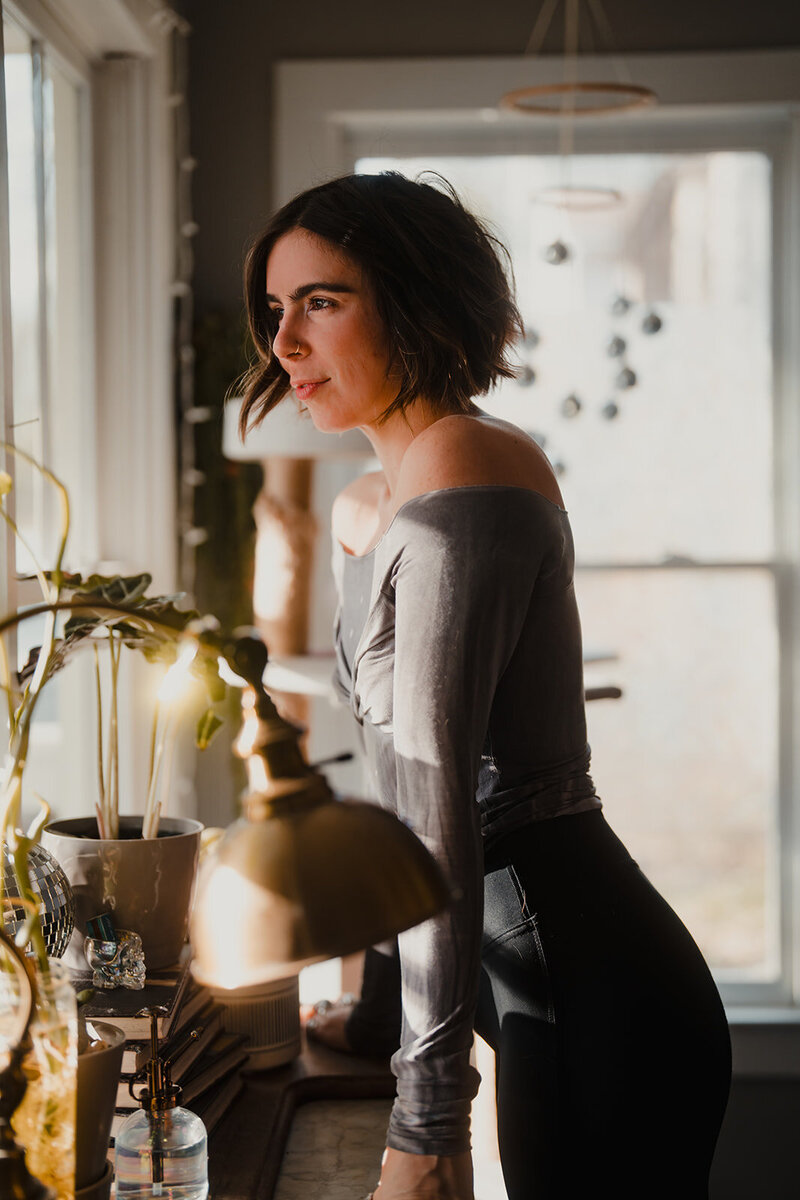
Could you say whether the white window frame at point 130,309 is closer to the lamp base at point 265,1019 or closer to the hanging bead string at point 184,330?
the hanging bead string at point 184,330

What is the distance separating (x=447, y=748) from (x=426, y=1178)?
32 cm

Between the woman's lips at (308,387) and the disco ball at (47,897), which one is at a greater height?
the woman's lips at (308,387)

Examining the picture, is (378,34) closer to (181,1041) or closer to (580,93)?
(580,93)

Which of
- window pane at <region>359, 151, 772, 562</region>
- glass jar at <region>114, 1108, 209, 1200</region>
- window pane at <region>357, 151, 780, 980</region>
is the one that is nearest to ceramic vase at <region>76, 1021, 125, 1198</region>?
glass jar at <region>114, 1108, 209, 1200</region>

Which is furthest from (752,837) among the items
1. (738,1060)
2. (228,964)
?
(228,964)

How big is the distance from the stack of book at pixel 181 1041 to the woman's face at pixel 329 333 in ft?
1.95

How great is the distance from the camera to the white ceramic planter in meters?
1.16

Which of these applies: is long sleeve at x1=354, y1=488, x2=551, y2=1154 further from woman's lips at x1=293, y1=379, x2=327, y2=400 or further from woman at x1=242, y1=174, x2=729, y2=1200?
woman's lips at x1=293, y1=379, x2=327, y2=400

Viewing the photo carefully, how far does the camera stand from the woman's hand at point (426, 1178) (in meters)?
0.86

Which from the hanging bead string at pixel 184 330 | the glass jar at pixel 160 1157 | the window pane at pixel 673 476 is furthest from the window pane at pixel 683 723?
the glass jar at pixel 160 1157

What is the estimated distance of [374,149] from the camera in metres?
2.73

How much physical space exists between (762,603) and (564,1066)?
2047 millimetres

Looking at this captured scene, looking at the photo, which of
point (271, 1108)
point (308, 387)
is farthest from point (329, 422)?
point (271, 1108)

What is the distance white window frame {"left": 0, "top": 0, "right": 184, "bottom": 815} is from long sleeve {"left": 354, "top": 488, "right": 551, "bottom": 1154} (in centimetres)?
137
